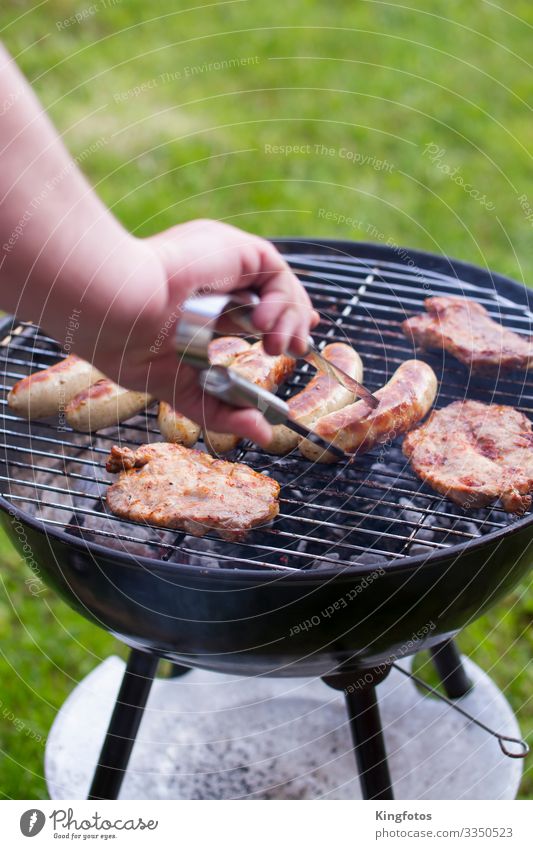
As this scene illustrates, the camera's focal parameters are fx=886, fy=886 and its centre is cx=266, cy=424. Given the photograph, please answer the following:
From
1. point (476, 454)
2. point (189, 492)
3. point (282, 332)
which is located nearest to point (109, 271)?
point (282, 332)

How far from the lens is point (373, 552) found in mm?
1853

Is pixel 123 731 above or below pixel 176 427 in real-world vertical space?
below

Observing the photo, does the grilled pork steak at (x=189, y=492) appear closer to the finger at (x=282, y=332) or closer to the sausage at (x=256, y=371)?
the sausage at (x=256, y=371)

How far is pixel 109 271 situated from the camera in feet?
4.70

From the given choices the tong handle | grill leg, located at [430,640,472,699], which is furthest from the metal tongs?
grill leg, located at [430,640,472,699]

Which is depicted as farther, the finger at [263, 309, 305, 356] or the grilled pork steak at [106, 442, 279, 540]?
the grilled pork steak at [106, 442, 279, 540]

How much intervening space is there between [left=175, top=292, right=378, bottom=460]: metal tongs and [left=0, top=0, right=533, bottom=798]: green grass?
10.1ft

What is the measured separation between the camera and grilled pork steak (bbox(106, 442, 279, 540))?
1932mm

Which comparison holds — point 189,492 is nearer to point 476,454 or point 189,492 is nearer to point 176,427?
point 176,427

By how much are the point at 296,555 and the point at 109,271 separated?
0.75 metres

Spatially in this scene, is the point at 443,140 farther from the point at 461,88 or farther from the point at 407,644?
the point at 407,644

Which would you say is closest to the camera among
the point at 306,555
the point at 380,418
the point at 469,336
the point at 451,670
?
the point at 306,555

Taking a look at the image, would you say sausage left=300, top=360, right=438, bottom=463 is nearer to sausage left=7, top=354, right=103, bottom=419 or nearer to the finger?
the finger

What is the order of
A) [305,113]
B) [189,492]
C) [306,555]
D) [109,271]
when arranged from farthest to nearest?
[305,113] → [189,492] → [306,555] → [109,271]
